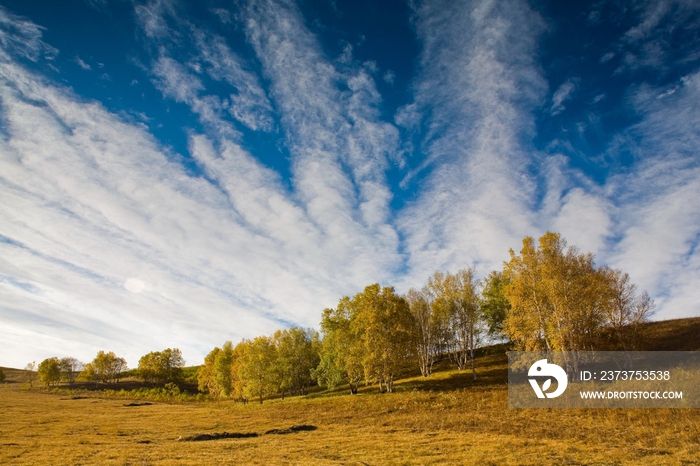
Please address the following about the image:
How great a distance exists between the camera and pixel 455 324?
6003 centimetres

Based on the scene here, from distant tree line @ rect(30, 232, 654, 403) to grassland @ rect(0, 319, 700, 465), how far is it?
880cm

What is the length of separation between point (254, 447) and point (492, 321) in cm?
6063

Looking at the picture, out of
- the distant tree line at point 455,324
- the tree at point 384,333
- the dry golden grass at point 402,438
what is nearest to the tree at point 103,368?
the distant tree line at point 455,324

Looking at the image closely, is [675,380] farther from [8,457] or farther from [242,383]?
[242,383]

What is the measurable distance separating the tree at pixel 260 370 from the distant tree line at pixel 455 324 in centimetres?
19

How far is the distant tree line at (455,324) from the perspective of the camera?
4025 centimetres

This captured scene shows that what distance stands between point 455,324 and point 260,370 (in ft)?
125

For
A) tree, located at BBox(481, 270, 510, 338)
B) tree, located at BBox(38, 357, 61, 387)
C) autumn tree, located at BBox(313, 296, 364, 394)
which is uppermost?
tree, located at BBox(481, 270, 510, 338)

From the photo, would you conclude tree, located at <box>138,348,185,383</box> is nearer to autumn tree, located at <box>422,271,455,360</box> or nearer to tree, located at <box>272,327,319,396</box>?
tree, located at <box>272,327,319,396</box>

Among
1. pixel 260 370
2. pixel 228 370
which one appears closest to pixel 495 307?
pixel 260 370

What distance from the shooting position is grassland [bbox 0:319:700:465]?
18.5 meters

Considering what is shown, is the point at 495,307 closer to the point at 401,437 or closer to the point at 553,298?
the point at 553,298

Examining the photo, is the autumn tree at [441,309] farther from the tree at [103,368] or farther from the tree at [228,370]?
the tree at [103,368]

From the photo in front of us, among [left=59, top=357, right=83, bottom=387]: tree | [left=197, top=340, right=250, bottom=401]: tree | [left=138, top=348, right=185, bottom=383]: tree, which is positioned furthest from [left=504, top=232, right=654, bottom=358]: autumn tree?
[left=59, top=357, right=83, bottom=387]: tree
